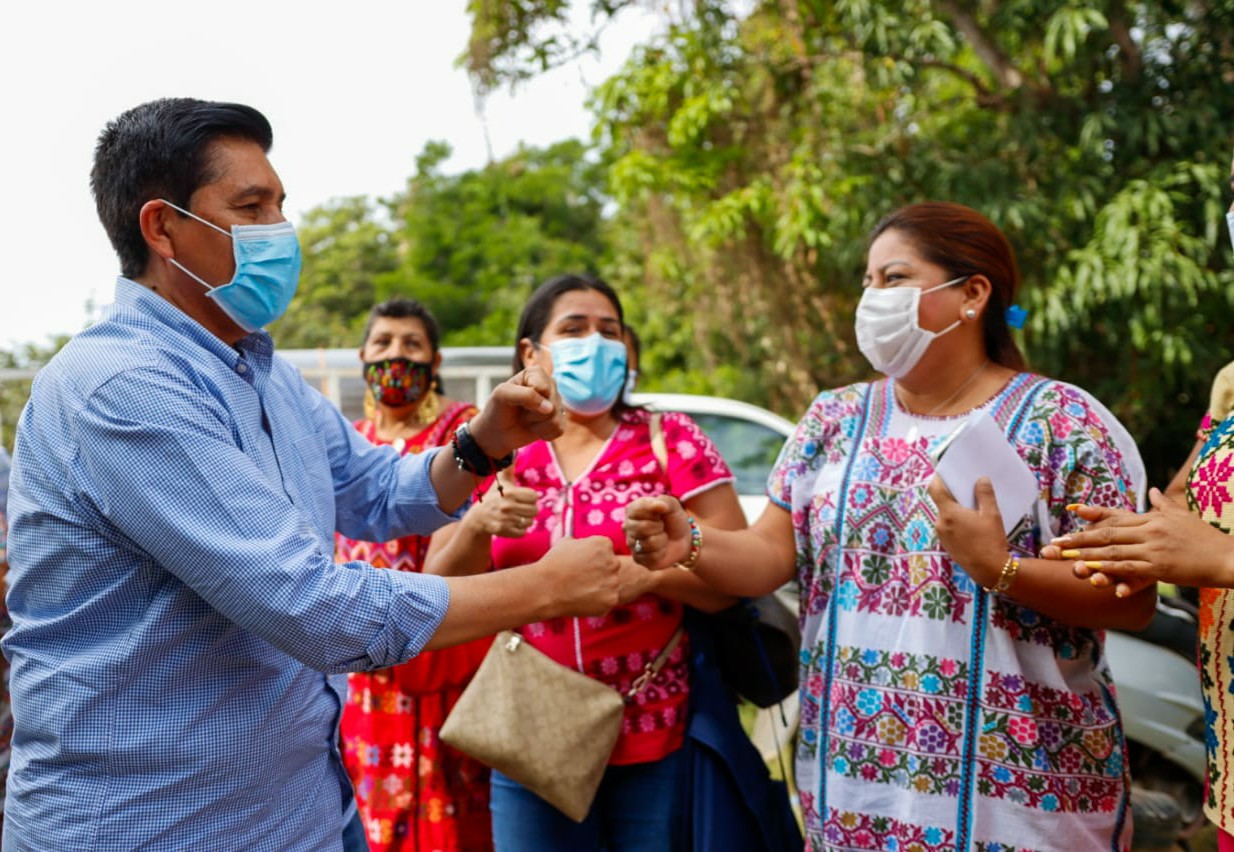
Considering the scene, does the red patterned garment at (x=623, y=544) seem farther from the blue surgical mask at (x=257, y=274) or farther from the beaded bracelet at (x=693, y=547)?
the blue surgical mask at (x=257, y=274)

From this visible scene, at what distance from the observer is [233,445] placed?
1630 millimetres

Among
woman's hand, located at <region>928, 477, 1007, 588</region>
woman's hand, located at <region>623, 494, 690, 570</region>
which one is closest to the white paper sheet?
woman's hand, located at <region>928, 477, 1007, 588</region>

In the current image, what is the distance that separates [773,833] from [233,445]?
1738 millimetres

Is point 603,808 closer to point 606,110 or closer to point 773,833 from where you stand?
point 773,833

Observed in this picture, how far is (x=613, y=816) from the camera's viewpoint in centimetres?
262

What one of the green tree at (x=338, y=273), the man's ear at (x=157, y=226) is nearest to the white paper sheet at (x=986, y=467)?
the man's ear at (x=157, y=226)

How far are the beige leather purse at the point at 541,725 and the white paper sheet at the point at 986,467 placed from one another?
974 millimetres

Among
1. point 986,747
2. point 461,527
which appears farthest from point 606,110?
point 986,747

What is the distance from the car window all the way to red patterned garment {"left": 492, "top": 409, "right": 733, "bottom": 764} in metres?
4.13

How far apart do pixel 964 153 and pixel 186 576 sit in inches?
254

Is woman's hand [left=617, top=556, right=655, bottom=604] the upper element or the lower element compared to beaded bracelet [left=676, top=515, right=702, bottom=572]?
lower

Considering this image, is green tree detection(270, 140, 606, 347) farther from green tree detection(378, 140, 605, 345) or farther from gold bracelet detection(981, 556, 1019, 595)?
gold bracelet detection(981, 556, 1019, 595)

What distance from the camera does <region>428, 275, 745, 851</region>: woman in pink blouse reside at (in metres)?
2.57

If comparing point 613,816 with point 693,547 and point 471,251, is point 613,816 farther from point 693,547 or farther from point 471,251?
point 471,251
